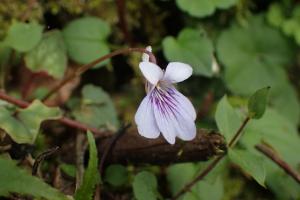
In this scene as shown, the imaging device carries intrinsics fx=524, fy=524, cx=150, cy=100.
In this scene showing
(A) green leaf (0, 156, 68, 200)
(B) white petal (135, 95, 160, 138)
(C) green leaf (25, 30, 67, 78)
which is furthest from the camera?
(C) green leaf (25, 30, 67, 78)

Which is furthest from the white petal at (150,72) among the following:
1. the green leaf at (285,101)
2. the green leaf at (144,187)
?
the green leaf at (285,101)

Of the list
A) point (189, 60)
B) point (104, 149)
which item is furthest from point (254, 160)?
point (189, 60)

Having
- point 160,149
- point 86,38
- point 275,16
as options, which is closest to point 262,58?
point 275,16

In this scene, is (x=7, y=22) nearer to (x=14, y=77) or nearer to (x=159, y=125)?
(x=14, y=77)

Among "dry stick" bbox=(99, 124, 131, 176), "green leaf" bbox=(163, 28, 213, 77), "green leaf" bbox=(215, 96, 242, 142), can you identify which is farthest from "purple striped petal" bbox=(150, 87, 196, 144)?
"green leaf" bbox=(163, 28, 213, 77)

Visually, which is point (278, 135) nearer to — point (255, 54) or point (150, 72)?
point (255, 54)

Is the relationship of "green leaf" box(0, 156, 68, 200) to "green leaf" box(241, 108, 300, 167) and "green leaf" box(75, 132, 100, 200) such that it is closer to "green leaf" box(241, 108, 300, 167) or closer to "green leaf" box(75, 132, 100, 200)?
"green leaf" box(75, 132, 100, 200)

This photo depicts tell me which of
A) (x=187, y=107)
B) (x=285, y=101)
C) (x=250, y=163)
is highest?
(x=187, y=107)
